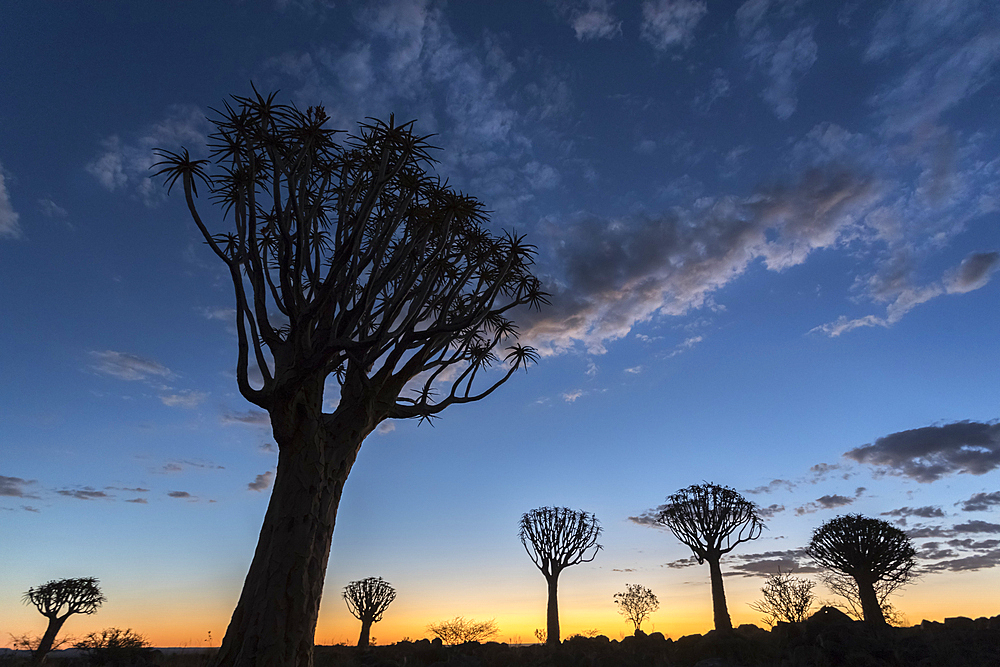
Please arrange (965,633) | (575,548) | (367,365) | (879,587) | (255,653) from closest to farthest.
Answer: (255,653)
(367,365)
(965,633)
(879,587)
(575,548)

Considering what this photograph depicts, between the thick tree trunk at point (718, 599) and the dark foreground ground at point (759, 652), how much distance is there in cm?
327

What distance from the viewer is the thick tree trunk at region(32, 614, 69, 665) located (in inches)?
714

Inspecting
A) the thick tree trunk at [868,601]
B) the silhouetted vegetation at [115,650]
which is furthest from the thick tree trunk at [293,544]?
the thick tree trunk at [868,601]

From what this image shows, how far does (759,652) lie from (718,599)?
838 centimetres

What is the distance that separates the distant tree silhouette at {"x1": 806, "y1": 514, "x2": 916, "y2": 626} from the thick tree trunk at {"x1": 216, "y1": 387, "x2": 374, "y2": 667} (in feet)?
69.6

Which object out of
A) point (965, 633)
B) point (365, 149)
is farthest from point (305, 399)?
point (965, 633)

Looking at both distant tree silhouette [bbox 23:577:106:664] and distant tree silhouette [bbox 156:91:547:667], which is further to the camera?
distant tree silhouette [bbox 23:577:106:664]

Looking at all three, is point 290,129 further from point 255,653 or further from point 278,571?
point 255,653

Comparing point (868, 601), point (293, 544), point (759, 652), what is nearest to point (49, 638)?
point (293, 544)

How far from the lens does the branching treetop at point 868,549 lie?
19.6 m

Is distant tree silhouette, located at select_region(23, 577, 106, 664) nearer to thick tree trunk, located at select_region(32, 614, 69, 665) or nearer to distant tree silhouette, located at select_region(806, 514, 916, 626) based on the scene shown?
thick tree trunk, located at select_region(32, 614, 69, 665)

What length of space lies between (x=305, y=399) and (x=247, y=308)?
1.39 m

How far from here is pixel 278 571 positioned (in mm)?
6066

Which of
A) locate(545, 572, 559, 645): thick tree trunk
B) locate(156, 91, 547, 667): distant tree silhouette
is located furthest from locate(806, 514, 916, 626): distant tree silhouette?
locate(156, 91, 547, 667): distant tree silhouette
